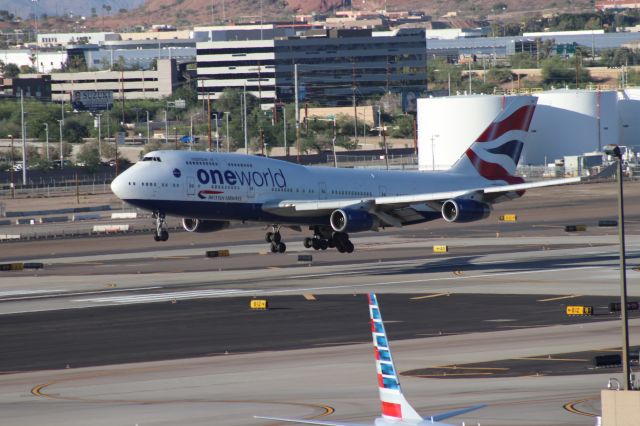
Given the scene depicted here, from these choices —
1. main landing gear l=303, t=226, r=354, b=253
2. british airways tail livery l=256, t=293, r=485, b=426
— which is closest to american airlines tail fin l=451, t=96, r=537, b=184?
main landing gear l=303, t=226, r=354, b=253

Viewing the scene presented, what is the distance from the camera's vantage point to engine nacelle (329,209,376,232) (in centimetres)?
8050

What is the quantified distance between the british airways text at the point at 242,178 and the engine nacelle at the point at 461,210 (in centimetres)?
1022

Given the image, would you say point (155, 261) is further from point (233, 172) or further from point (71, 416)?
point (71, 416)

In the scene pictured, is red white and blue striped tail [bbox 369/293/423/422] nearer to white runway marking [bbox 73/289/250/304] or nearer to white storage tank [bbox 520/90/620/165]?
white runway marking [bbox 73/289/250/304]

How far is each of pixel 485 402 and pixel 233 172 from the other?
4010 cm

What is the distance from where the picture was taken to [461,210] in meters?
80.8

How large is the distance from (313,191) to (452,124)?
95486 mm

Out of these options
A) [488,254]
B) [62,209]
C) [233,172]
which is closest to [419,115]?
[62,209]

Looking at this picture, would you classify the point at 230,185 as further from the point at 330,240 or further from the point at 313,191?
the point at 330,240

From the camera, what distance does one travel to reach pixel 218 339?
190ft

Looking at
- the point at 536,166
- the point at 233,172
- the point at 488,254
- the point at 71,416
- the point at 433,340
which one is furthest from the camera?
the point at 536,166

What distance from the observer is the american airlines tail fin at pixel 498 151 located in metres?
91.2

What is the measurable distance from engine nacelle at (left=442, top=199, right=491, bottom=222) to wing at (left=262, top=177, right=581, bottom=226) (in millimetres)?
456

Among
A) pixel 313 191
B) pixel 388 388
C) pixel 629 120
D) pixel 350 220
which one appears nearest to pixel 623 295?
pixel 388 388
